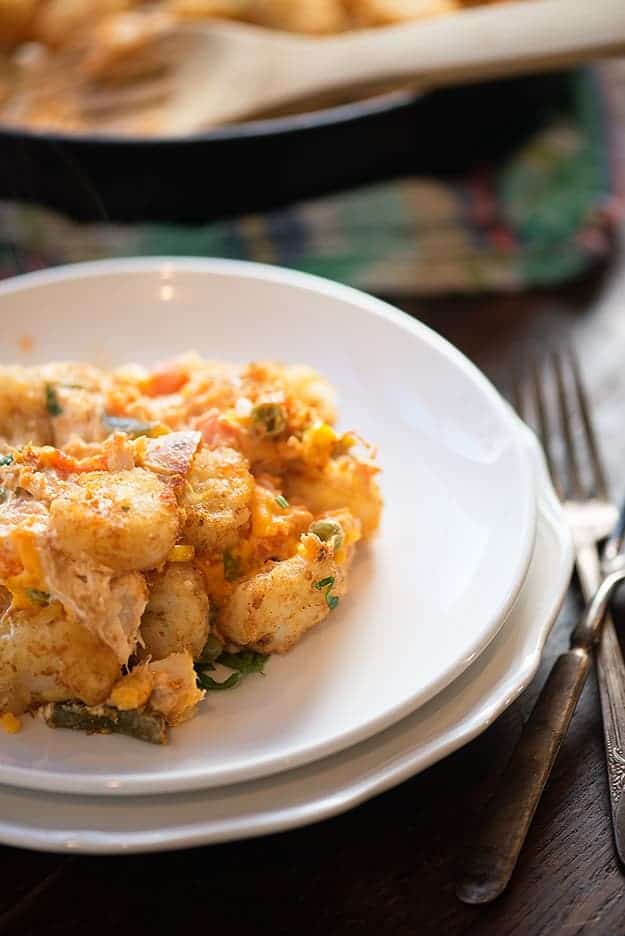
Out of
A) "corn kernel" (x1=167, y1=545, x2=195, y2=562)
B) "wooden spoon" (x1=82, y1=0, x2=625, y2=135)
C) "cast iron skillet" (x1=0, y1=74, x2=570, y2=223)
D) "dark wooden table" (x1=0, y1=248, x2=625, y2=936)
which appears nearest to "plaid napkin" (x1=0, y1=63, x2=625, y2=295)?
"cast iron skillet" (x1=0, y1=74, x2=570, y2=223)

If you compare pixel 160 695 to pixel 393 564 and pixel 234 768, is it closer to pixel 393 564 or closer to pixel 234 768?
pixel 234 768

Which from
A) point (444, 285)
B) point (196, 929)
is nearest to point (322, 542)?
Result: point (196, 929)

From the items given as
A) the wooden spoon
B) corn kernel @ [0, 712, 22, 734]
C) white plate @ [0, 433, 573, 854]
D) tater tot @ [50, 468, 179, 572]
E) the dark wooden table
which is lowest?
the dark wooden table

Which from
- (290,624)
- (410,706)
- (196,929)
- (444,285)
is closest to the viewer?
(196,929)

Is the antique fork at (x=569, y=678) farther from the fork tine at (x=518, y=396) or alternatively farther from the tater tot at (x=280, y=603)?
the tater tot at (x=280, y=603)

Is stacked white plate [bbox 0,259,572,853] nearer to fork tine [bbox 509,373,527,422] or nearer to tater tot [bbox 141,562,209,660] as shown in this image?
tater tot [bbox 141,562,209,660]

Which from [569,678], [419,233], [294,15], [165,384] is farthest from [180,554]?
[294,15]

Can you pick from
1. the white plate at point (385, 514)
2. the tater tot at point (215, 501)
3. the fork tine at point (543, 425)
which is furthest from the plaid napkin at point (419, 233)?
the tater tot at point (215, 501)
